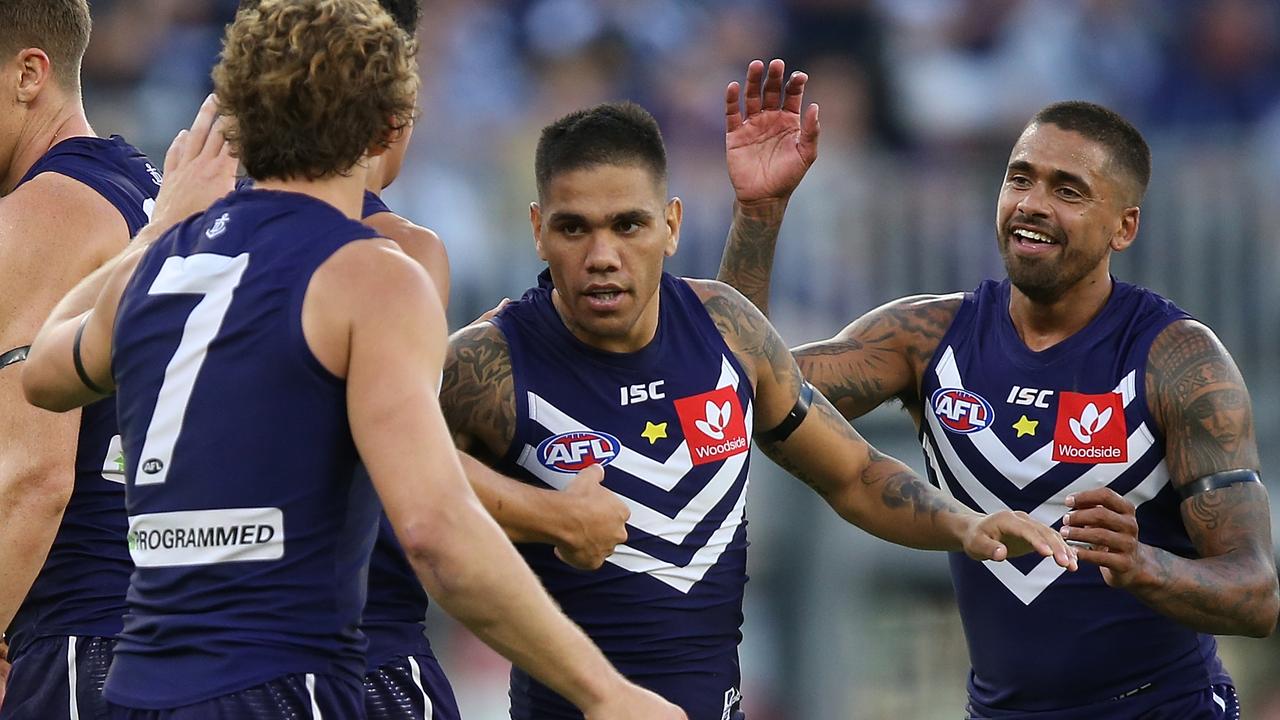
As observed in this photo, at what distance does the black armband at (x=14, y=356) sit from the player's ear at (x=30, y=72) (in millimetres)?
784

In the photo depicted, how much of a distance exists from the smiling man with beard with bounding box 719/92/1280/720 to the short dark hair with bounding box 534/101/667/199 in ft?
3.87

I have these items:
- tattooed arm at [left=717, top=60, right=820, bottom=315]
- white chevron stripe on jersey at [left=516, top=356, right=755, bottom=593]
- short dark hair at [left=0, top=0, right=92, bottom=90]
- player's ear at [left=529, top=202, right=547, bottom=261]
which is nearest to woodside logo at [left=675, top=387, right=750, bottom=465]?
white chevron stripe on jersey at [left=516, top=356, right=755, bottom=593]

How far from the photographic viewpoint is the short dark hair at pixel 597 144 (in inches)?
199

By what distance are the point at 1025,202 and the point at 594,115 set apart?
153cm

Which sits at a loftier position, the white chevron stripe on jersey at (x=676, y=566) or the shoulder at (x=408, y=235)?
the shoulder at (x=408, y=235)

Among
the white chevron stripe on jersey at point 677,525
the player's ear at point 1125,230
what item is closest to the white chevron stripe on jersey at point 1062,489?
the player's ear at point 1125,230

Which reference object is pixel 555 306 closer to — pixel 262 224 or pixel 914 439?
pixel 262 224

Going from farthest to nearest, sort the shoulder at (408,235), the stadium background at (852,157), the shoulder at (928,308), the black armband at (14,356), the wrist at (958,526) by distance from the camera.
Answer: the stadium background at (852,157) → the shoulder at (928,308) → the wrist at (958,526) → the black armband at (14,356) → the shoulder at (408,235)

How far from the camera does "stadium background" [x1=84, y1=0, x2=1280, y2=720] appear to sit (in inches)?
422

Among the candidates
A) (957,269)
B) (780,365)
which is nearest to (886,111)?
(957,269)

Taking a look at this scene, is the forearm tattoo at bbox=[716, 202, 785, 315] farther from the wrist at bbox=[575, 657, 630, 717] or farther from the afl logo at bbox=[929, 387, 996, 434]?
the wrist at bbox=[575, 657, 630, 717]

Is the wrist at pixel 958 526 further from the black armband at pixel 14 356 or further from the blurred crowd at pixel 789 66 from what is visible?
the blurred crowd at pixel 789 66

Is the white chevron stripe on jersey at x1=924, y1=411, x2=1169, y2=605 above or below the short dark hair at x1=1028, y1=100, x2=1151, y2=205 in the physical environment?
below

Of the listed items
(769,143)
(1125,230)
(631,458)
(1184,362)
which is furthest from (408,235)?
(1125,230)
